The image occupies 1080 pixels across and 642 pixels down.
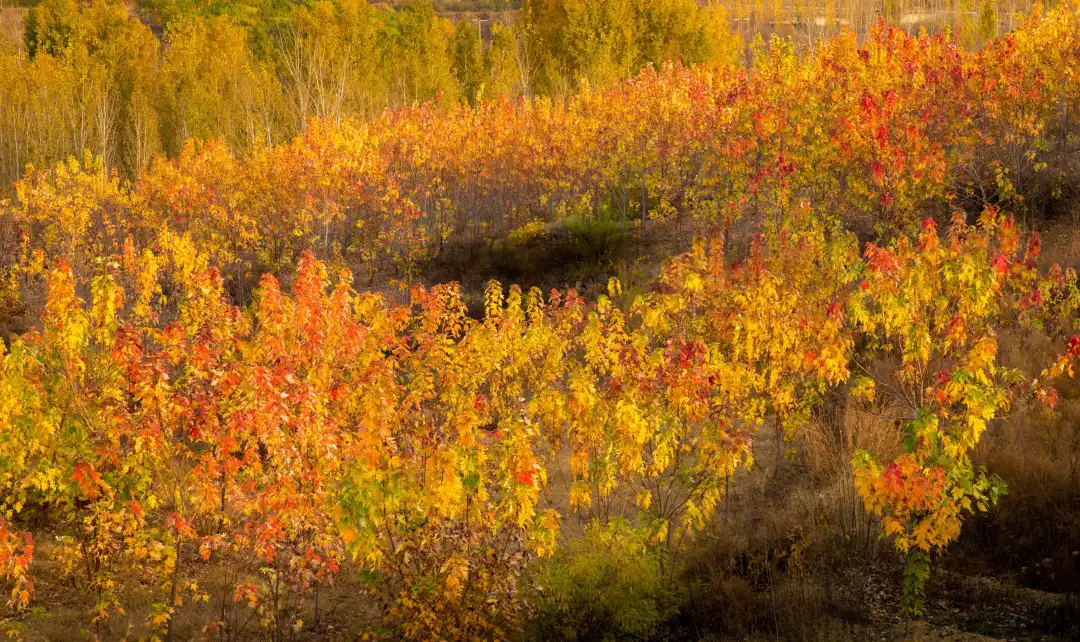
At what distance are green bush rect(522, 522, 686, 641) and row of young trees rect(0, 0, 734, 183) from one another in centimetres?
1946

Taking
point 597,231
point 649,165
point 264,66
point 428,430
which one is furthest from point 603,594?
point 264,66

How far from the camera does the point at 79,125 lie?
1081 inches

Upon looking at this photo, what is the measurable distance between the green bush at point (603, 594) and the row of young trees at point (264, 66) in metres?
19.5

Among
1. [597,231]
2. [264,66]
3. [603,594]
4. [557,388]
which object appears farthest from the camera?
[264,66]

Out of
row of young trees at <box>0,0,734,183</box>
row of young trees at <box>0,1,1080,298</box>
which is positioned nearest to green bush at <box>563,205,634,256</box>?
row of young trees at <box>0,1,1080,298</box>

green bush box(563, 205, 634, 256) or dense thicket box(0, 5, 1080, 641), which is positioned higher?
dense thicket box(0, 5, 1080, 641)

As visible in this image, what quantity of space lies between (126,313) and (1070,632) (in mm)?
12170

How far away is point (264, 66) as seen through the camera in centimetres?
3119

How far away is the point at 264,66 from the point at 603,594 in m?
28.4

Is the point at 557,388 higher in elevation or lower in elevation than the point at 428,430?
lower

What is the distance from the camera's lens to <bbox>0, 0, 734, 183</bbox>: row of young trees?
26.3 meters

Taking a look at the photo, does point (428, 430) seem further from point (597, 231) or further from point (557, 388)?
point (597, 231)

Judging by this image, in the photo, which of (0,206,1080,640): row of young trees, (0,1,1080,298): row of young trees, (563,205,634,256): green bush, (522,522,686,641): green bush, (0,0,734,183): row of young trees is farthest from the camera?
(0,0,734,183): row of young trees

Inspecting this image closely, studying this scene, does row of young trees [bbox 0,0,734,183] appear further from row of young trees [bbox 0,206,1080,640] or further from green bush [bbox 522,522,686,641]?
green bush [bbox 522,522,686,641]
